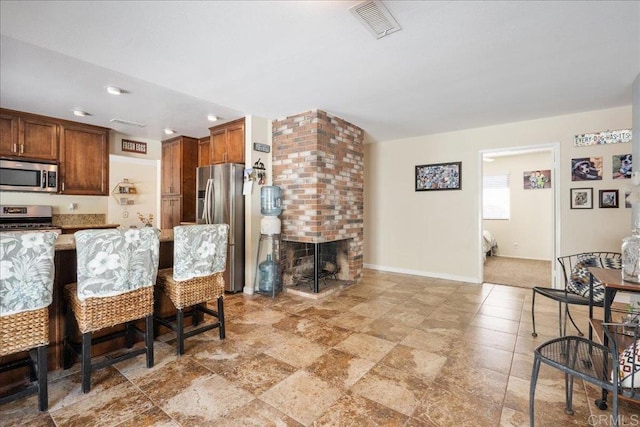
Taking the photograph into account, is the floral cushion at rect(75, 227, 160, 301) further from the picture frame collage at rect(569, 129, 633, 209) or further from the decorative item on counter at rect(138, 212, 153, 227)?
the picture frame collage at rect(569, 129, 633, 209)

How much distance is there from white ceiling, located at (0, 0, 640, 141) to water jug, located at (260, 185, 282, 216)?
42.1 inches

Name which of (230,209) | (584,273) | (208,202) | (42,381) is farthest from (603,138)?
(42,381)

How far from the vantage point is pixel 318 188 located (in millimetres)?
3932

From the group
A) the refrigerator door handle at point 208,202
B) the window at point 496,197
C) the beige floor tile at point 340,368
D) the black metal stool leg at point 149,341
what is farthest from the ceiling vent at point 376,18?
the window at point 496,197

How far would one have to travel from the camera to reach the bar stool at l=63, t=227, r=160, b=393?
1922 millimetres

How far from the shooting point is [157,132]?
516cm

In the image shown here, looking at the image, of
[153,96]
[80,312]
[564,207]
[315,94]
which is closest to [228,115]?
[153,96]

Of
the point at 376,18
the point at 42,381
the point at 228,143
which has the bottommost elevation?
the point at 42,381

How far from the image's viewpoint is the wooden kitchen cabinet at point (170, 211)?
5406 mm

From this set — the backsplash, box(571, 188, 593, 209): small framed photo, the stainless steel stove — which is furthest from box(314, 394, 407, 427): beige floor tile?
the backsplash

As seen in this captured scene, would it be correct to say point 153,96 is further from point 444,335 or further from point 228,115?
point 444,335

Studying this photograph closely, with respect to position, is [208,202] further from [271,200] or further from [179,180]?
[179,180]

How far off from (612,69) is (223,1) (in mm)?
3468

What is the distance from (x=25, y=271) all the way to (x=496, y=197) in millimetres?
8345
